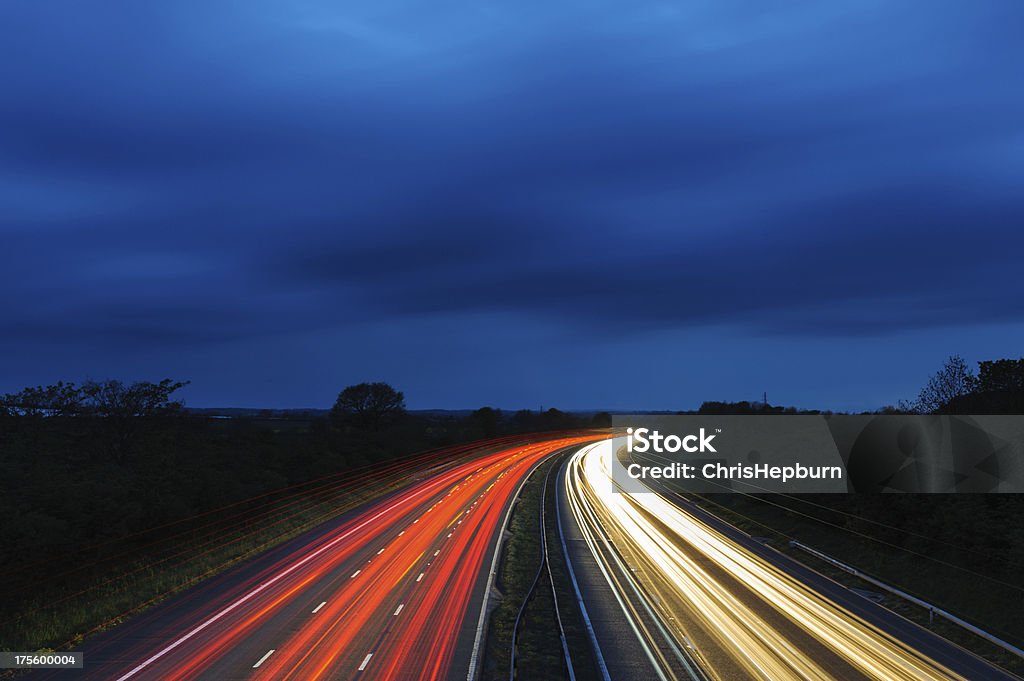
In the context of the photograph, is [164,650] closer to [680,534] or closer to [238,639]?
[238,639]

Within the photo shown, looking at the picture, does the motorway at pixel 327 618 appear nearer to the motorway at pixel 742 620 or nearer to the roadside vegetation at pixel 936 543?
the motorway at pixel 742 620

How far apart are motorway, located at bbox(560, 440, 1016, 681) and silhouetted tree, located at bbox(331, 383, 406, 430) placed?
116 m

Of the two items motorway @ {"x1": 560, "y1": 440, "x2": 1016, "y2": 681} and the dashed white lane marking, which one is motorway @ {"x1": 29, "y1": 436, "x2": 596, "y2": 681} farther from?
motorway @ {"x1": 560, "y1": 440, "x2": 1016, "y2": 681}

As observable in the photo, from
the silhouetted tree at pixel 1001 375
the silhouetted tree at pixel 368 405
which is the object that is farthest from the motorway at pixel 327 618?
the silhouetted tree at pixel 368 405

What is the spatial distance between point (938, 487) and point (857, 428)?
10.7m

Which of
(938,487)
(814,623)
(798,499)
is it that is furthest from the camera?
(798,499)

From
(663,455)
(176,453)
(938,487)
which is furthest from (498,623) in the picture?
(663,455)

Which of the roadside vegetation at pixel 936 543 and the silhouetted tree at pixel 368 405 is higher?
the silhouetted tree at pixel 368 405

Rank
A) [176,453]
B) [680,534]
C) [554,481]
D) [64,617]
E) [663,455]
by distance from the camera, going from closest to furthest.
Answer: [64,617], [680,534], [176,453], [554,481], [663,455]

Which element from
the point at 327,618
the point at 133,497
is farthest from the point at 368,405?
the point at 327,618

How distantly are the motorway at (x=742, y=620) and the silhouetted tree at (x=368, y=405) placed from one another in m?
116

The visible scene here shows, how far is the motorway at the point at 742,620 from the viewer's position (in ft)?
62.0

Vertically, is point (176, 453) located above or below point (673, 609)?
above

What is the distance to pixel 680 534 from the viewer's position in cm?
4131
